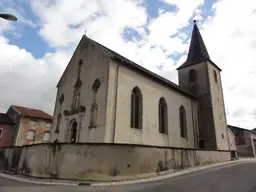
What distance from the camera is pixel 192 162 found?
13.2 m

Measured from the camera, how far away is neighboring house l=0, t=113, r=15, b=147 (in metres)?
27.6

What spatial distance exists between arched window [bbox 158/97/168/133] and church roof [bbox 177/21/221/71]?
34.4 ft

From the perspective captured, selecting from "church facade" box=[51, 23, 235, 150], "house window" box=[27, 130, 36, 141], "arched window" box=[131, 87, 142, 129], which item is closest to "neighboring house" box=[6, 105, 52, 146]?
"house window" box=[27, 130, 36, 141]

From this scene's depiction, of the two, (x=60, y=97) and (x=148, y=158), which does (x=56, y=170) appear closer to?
(x=148, y=158)

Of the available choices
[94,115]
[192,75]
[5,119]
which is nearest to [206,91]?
[192,75]

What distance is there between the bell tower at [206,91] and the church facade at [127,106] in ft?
0.35

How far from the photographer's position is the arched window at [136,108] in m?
14.1

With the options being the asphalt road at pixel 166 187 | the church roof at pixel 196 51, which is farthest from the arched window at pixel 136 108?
the church roof at pixel 196 51

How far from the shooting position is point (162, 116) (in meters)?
17.0

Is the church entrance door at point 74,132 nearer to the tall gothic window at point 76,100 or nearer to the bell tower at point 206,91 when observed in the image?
the tall gothic window at point 76,100

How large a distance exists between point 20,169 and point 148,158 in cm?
784

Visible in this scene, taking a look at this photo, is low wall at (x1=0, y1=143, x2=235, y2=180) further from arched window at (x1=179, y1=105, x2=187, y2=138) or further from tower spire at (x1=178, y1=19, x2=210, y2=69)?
tower spire at (x1=178, y1=19, x2=210, y2=69)

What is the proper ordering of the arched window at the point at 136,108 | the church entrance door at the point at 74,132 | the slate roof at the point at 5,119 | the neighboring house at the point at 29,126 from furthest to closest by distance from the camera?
the slate roof at the point at 5,119 → the neighboring house at the point at 29,126 → the church entrance door at the point at 74,132 → the arched window at the point at 136,108

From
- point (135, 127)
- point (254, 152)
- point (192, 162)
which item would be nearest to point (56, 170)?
point (135, 127)
